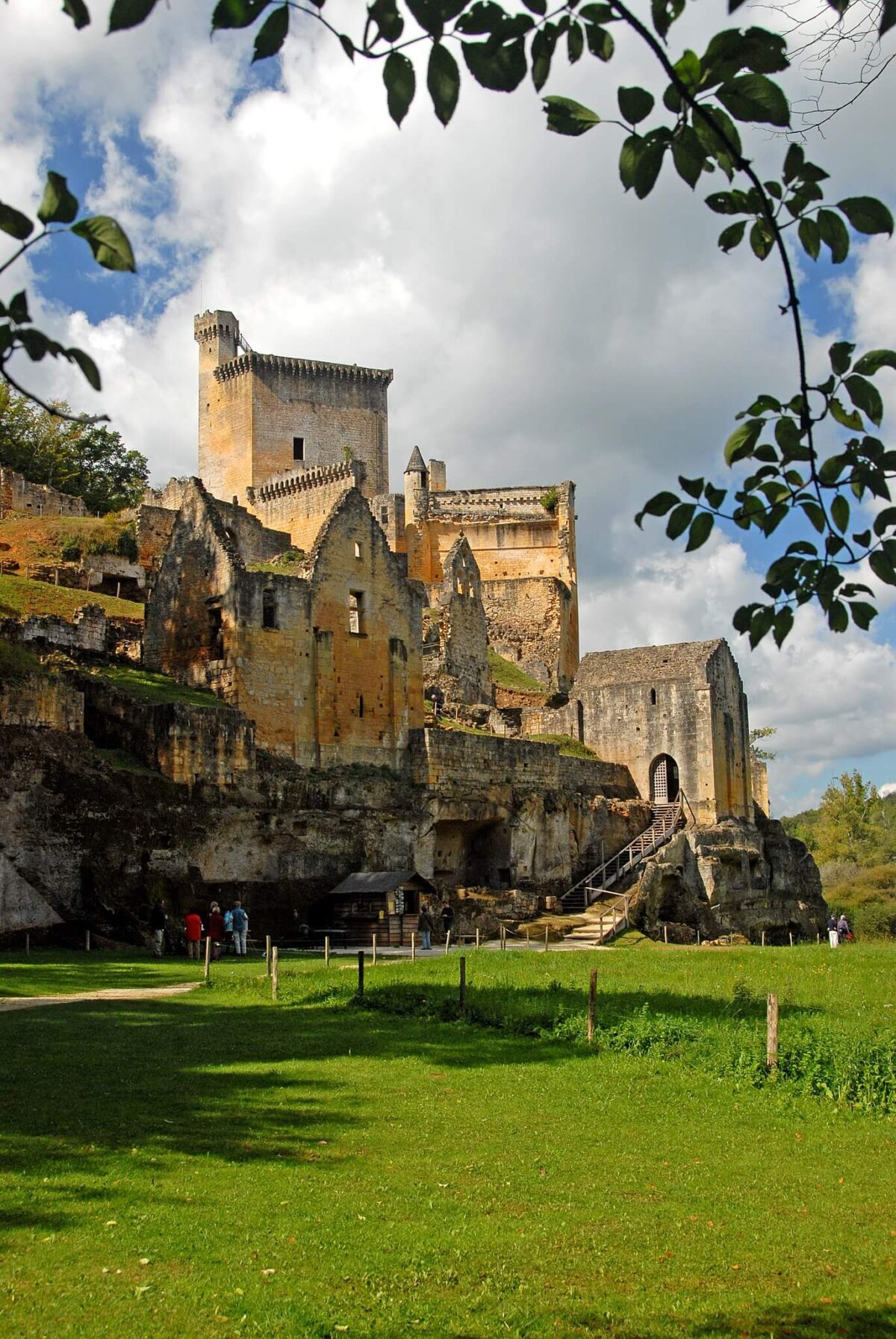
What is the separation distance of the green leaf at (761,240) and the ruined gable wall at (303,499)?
164 ft

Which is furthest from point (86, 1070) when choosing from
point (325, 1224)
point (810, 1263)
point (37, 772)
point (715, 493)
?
point (37, 772)

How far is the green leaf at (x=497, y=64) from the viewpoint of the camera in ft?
14.6

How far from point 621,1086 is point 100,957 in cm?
1275

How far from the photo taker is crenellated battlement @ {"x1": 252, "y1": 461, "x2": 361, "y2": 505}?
56.2m

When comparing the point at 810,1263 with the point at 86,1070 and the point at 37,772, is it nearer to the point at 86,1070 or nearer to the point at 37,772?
the point at 86,1070

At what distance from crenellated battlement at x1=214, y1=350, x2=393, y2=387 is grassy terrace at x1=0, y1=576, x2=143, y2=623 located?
2826cm

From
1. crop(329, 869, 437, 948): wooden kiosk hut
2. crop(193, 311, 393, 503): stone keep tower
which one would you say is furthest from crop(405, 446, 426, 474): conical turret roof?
crop(329, 869, 437, 948): wooden kiosk hut

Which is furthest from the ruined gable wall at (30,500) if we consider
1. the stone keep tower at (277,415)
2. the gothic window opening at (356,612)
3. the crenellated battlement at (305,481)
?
the gothic window opening at (356,612)

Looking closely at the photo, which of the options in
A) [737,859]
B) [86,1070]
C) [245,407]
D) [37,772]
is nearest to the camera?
[86,1070]

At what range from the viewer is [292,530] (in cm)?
5759

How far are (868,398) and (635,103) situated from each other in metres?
1.32

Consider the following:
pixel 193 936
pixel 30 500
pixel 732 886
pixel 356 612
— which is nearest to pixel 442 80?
pixel 193 936

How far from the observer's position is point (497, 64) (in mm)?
4480

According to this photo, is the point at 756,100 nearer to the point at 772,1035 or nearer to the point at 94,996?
the point at 772,1035
